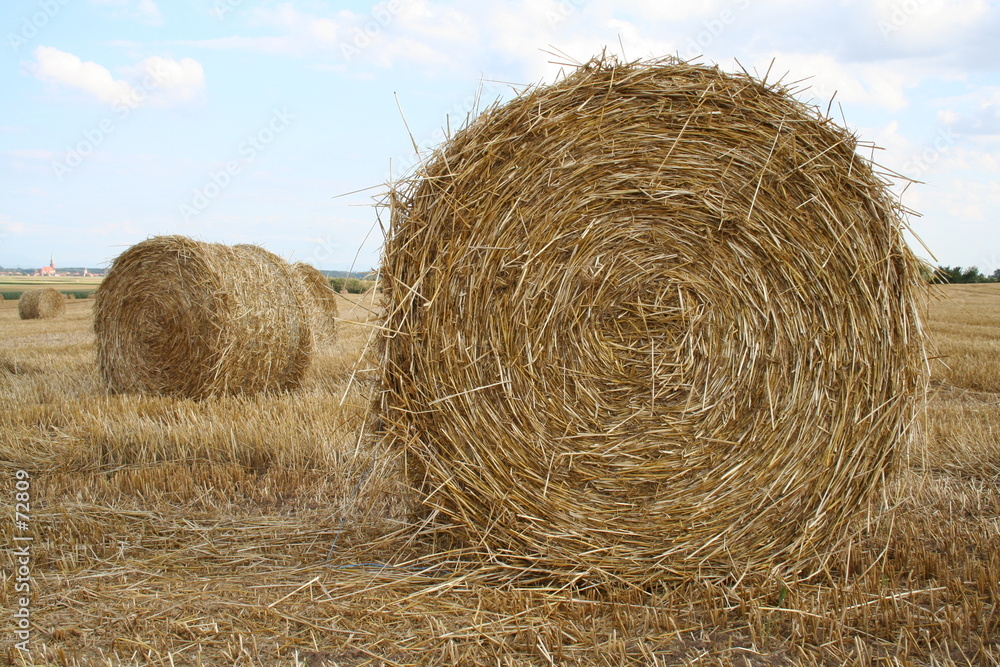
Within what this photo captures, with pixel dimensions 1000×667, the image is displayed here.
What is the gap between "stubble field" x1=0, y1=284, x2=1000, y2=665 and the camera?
2623 millimetres

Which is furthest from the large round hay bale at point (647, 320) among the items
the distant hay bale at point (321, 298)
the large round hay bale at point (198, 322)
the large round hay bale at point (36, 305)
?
the large round hay bale at point (36, 305)

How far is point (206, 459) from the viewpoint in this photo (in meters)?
4.90

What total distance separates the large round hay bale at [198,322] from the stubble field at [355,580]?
1728 millimetres

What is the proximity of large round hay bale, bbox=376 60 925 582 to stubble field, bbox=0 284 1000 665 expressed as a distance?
242mm

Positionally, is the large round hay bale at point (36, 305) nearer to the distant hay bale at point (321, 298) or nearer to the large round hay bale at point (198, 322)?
the distant hay bale at point (321, 298)

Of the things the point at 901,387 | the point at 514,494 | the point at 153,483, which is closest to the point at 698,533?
the point at 514,494

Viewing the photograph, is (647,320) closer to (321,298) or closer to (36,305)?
(321,298)

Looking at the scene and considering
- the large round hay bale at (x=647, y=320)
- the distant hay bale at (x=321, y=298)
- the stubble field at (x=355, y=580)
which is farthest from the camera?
the distant hay bale at (x=321, y=298)

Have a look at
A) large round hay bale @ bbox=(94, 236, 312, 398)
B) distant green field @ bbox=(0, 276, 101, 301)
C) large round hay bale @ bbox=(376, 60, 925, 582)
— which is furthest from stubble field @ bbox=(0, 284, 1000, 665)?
distant green field @ bbox=(0, 276, 101, 301)

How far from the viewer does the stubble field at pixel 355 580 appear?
8.61 feet

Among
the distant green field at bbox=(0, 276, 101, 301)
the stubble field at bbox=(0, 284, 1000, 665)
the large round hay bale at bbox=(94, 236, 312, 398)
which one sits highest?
the distant green field at bbox=(0, 276, 101, 301)

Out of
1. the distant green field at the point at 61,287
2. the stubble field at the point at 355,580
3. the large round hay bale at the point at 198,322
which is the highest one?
the distant green field at the point at 61,287

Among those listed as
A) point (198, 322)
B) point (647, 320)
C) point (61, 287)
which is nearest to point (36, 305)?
point (198, 322)

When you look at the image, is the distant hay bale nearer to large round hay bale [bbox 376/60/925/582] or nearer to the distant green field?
large round hay bale [bbox 376/60/925/582]
